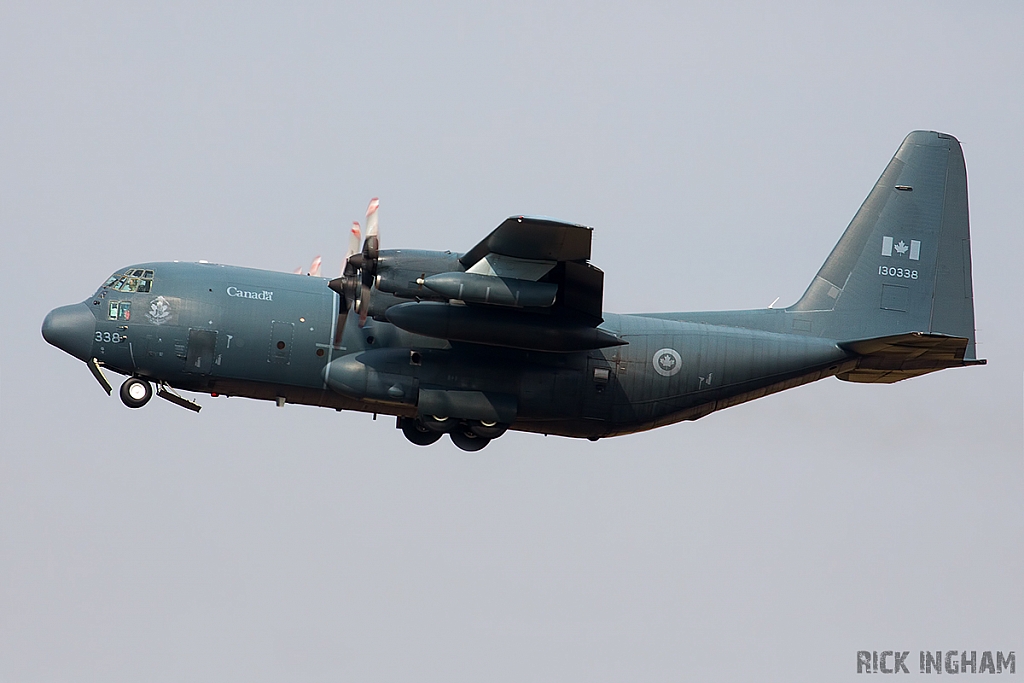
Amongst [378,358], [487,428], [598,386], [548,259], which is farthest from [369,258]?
[598,386]

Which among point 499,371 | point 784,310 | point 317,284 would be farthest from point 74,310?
point 784,310

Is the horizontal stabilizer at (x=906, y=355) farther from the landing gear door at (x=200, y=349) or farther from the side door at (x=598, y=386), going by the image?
the landing gear door at (x=200, y=349)

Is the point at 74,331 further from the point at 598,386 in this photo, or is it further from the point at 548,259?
the point at 598,386

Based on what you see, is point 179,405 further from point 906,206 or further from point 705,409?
point 906,206

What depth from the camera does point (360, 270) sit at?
19.1 meters

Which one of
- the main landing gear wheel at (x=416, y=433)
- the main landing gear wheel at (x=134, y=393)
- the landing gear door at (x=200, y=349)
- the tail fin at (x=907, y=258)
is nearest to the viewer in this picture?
the landing gear door at (x=200, y=349)

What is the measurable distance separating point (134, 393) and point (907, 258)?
13854 millimetres

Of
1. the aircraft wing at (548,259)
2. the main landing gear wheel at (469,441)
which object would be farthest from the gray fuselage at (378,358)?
the aircraft wing at (548,259)

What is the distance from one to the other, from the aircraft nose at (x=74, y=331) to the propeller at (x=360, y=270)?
4.05 m

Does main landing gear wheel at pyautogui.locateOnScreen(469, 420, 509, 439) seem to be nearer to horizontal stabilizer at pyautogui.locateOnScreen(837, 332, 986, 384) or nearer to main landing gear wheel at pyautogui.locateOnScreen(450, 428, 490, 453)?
main landing gear wheel at pyautogui.locateOnScreen(450, 428, 490, 453)

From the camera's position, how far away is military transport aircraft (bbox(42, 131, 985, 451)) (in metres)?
18.5

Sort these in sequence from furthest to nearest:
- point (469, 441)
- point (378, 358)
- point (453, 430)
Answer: point (469, 441) → point (453, 430) → point (378, 358)

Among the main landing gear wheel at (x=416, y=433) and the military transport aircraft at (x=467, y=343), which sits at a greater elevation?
the military transport aircraft at (x=467, y=343)

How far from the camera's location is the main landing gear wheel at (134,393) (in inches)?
774
